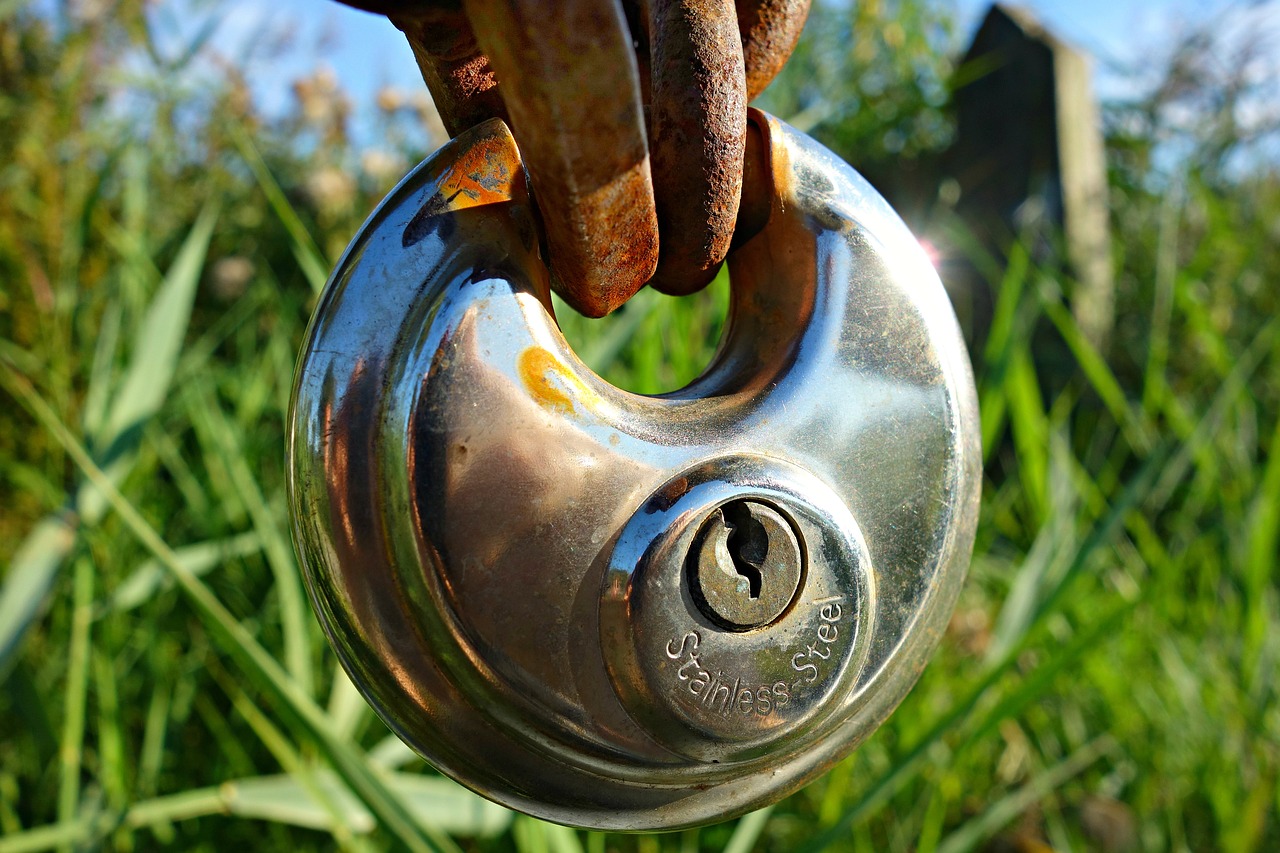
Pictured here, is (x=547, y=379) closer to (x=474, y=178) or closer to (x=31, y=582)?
(x=474, y=178)

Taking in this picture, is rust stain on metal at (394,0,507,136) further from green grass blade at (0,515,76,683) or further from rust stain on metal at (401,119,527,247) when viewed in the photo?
green grass blade at (0,515,76,683)

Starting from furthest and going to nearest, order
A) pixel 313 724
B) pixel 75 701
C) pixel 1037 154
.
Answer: pixel 1037 154
pixel 75 701
pixel 313 724

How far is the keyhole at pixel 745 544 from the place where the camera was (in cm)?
48

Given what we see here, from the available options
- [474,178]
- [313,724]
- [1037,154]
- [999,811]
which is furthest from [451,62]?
[1037,154]

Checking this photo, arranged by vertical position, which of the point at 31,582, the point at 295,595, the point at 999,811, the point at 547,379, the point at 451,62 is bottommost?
the point at 999,811

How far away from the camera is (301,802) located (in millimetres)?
1132

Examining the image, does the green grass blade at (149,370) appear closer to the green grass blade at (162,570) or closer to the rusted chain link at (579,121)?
the green grass blade at (162,570)

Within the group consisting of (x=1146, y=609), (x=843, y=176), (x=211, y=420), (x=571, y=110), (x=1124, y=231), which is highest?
(x=571, y=110)

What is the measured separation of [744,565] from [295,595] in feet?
3.64

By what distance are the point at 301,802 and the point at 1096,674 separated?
1386 mm

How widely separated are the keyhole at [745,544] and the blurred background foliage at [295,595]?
1.58 feet

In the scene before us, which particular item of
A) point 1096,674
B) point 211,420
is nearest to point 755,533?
point 211,420

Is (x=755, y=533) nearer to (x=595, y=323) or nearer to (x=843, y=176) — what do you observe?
(x=843, y=176)

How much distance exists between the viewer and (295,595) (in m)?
1.44
